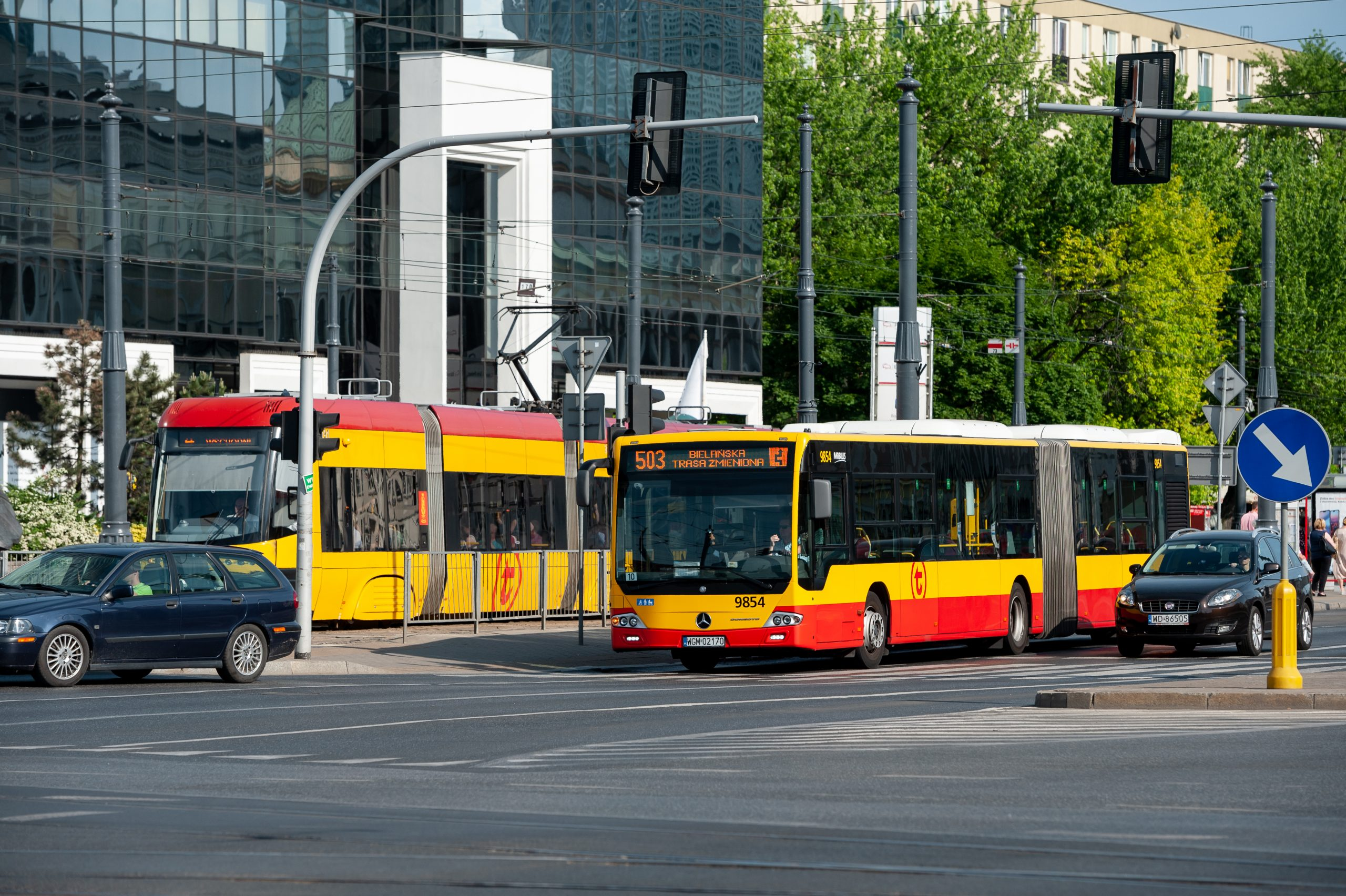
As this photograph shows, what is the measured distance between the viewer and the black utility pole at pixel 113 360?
27.9 metres

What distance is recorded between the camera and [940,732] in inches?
612

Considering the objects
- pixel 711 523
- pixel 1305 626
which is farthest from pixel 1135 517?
pixel 711 523

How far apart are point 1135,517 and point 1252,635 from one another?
5.53 metres

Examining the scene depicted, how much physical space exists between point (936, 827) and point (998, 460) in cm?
1778

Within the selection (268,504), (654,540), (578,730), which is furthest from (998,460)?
(578,730)

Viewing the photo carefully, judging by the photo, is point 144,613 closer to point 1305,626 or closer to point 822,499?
point 822,499

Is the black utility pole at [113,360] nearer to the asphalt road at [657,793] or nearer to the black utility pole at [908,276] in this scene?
the asphalt road at [657,793]

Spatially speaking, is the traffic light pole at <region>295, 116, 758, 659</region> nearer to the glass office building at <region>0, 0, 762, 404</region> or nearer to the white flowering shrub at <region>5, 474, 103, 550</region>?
the white flowering shrub at <region>5, 474, 103, 550</region>

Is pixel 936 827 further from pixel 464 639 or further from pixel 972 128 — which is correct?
pixel 972 128

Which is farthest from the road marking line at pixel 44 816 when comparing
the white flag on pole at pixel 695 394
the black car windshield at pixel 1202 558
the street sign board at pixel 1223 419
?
the white flag on pole at pixel 695 394

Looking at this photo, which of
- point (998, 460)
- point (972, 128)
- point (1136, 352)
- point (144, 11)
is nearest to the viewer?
point (998, 460)

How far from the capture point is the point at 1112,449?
3055 centimetres

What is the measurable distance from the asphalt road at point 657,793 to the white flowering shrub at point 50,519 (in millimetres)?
11774

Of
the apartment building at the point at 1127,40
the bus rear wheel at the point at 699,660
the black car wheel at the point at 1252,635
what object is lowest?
the bus rear wheel at the point at 699,660
